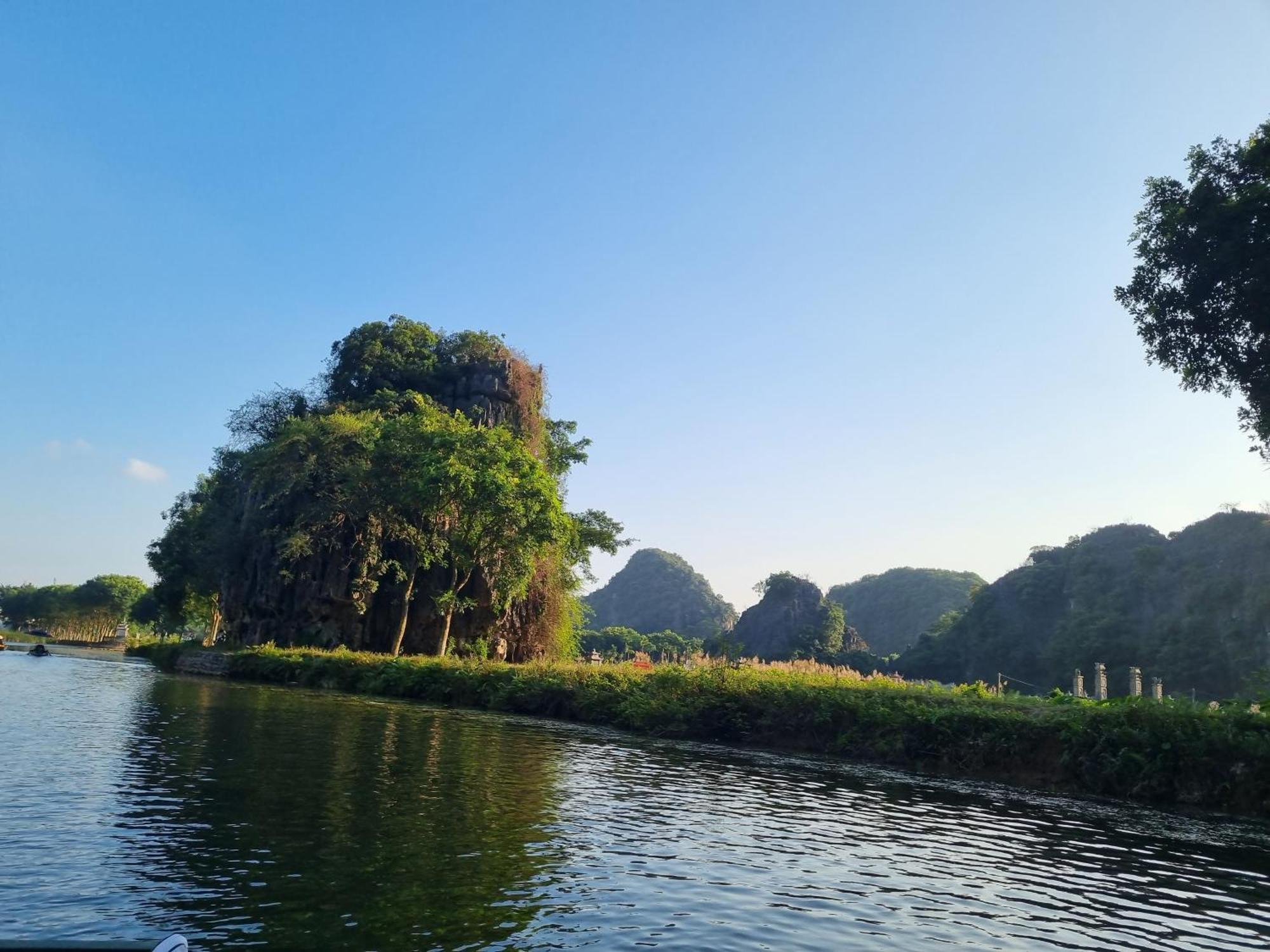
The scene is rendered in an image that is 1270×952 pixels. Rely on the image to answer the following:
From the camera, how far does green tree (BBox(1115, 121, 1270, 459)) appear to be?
2306cm

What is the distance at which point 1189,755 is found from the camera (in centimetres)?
1820

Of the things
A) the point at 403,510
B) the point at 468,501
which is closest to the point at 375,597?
the point at 403,510

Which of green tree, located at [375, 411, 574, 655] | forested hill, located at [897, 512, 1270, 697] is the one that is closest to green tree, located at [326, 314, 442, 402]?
green tree, located at [375, 411, 574, 655]

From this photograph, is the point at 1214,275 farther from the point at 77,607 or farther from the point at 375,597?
the point at 77,607

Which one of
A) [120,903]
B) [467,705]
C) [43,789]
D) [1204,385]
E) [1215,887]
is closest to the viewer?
[120,903]

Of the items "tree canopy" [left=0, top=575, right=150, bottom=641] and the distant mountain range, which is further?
"tree canopy" [left=0, top=575, right=150, bottom=641]

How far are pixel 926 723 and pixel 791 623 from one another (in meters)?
140

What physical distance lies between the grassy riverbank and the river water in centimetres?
233

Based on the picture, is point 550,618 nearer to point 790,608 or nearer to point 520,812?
point 520,812

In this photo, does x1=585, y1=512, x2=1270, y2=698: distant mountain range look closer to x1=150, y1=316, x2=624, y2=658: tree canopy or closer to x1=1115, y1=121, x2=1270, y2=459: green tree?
x1=150, y1=316, x2=624, y2=658: tree canopy

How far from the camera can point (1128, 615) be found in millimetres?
98938

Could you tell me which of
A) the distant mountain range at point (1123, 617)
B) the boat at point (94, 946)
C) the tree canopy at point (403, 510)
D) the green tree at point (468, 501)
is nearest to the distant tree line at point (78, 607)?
the tree canopy at point (403, 510)

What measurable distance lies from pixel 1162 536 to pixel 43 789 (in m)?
127

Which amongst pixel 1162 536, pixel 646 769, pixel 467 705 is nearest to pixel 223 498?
pixel 467 705
